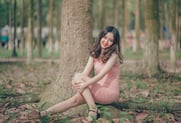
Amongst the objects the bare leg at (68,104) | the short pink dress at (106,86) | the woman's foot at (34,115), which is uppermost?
the short pink dress at (106,86)

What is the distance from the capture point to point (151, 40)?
529 inches

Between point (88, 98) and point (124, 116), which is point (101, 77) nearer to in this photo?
point (88, 98)

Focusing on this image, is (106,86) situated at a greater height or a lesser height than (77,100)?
greater

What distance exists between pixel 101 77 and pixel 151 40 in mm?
7740

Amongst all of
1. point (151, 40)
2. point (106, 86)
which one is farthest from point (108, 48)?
point (151, 40)

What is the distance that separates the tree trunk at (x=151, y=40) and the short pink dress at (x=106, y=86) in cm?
707

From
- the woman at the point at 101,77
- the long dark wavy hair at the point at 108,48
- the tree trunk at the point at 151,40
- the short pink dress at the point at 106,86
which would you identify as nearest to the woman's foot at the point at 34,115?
the woman at the point at 101,77

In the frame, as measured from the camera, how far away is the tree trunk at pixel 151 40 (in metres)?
13.2

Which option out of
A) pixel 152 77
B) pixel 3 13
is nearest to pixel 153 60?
pixel 152 77

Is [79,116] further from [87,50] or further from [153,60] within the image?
[153,60]

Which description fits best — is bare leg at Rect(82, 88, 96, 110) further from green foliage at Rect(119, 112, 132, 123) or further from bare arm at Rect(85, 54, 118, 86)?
green foliage at Rect(119, 112, 132, 123)

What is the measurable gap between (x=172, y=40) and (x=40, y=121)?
1029 centimetres

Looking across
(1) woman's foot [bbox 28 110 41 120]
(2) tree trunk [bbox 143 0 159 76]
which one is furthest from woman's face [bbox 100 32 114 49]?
(2) tree trunk [bbox 143 0 159 76]

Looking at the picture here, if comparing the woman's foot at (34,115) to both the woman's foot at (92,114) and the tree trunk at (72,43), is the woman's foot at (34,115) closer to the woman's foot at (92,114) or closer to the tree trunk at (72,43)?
the woman's foot at (92,114)
